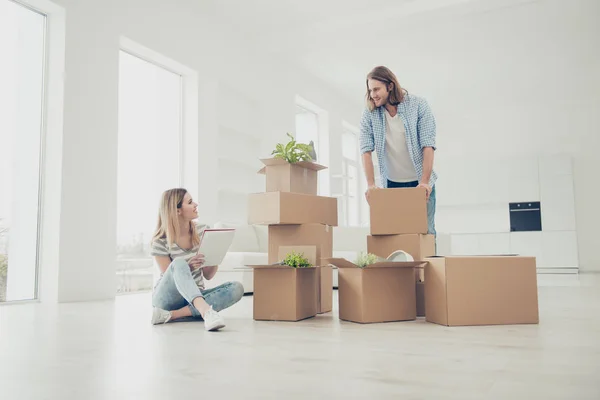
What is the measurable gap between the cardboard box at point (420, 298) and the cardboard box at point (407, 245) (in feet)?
0.17

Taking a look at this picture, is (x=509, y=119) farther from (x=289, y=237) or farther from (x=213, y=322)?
(x=213, y=322)

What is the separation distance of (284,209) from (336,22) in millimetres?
3626

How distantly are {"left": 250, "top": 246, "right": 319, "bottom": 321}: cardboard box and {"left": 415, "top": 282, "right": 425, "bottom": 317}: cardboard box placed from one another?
1.81 ft

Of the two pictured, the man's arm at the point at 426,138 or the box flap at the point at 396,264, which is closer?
the box flap at the point at 396,264

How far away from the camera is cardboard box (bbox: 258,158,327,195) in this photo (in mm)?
2838

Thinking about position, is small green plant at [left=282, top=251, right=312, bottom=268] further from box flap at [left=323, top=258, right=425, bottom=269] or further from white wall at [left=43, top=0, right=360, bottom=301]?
white wall at [left=43, top=0, right=360, bottom=301]

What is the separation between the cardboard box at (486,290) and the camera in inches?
91.0

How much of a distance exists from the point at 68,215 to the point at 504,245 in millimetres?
7152

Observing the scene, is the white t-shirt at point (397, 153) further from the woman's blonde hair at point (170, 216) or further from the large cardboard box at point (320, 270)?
the woman's blonde hair at point (170, 216)

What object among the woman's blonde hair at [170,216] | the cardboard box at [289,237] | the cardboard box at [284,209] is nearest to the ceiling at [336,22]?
the cardboard box at [284,209]

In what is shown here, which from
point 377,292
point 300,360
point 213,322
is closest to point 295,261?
point 377,292

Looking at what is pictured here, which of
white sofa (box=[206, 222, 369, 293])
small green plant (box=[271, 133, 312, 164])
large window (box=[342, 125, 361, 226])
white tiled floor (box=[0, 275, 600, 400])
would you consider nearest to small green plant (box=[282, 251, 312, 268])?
white tiled floor (box=[0, 275, 600, 400])

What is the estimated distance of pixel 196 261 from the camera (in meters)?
2.44

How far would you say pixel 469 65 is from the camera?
704cm
